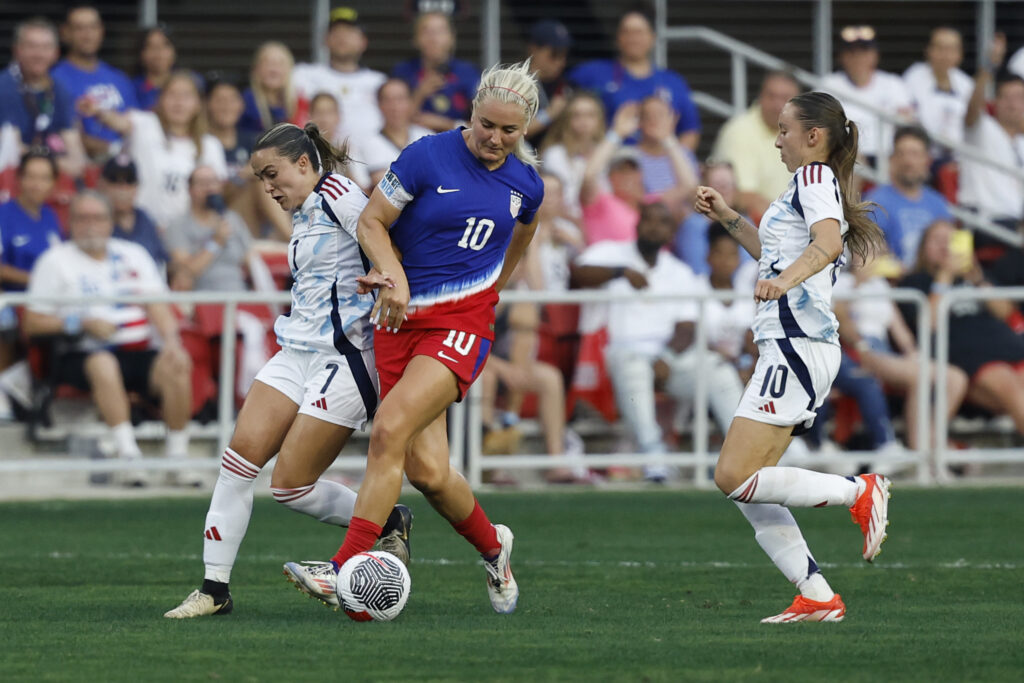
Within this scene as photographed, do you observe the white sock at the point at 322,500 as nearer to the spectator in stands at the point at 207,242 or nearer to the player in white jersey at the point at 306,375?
the player in white jersey at the point at 306,375

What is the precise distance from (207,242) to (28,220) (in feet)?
4.44

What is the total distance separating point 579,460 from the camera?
42.5ft

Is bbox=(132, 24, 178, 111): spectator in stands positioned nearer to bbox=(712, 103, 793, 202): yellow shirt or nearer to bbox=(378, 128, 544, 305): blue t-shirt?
bbox=(712, 103, 793, 202): yellow shirt

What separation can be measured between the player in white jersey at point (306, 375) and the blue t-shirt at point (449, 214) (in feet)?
0.99

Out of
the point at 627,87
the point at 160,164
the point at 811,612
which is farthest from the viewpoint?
the point at 627,87

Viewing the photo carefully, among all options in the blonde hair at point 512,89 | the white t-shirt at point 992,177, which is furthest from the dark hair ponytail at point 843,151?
the white t-shirt at point 992,177

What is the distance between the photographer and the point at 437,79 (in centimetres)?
1523

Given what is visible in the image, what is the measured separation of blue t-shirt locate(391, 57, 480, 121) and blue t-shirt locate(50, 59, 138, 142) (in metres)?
2.56

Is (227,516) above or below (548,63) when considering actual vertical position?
below

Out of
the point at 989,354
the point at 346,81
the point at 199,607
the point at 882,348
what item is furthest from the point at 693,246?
the point at 199,607

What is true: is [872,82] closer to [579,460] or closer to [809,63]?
[809,63]

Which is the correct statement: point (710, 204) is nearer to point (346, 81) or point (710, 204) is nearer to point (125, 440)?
point (125, 440)

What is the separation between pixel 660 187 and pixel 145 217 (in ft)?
15.1

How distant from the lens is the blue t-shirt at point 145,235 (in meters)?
13.2
